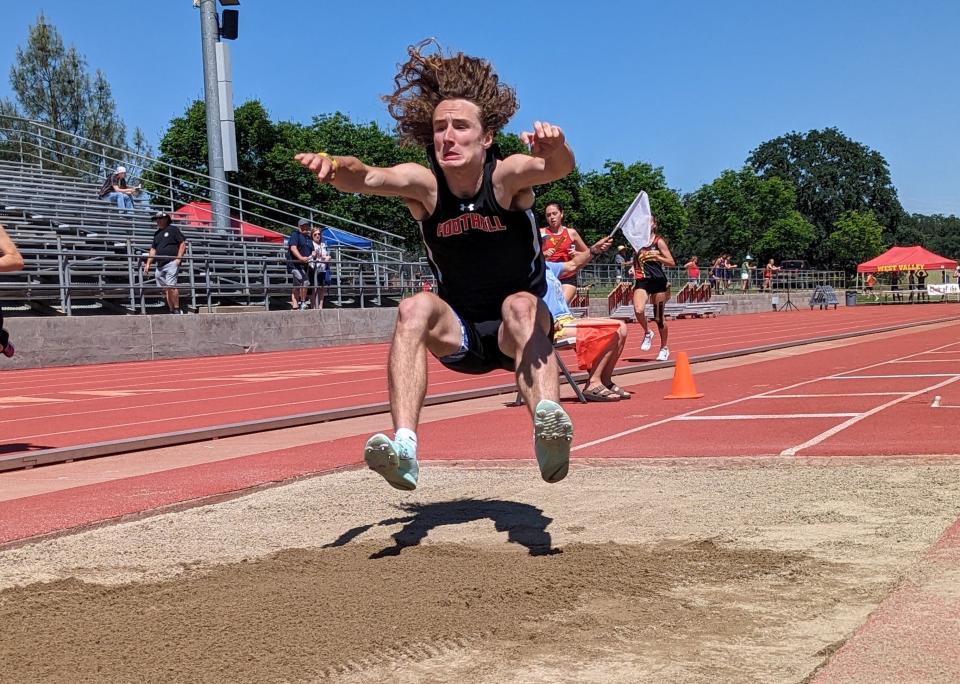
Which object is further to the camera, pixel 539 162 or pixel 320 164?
pixel 539 162

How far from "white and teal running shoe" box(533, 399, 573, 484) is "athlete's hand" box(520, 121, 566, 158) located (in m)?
0.99

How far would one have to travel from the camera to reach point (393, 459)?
423 centimetres

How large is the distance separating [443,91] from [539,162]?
2.40 ft

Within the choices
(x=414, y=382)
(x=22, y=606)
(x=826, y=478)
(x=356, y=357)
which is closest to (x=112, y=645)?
(x=22, y=606)

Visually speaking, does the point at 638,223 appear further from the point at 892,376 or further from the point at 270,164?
the point at 270,164

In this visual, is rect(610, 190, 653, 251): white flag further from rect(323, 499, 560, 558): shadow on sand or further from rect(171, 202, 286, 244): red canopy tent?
rect(171, 202, 286, 244): red canopy tent

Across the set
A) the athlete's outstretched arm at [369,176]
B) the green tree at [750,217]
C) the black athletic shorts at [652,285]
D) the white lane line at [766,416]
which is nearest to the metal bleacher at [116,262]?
the black athletic shorts at [652,285]

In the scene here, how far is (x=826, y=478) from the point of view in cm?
555

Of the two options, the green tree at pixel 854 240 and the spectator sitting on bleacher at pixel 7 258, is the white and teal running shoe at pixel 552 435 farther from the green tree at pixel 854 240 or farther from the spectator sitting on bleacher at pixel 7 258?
the green tree at pixel 854 240

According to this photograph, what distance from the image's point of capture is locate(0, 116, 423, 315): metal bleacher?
770 inches

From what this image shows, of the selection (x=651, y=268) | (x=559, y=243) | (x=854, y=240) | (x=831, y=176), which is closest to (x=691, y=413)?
(x=559, y=243)

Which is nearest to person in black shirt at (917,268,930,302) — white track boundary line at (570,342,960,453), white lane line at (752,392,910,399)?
white track boundary line at (570,342,960,453)

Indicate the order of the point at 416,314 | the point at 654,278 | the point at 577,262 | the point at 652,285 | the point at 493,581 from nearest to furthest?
1. the point at 493,581
2. the point at 416,314
3. the point at 577,262
4. the point at 654,278
5. the point at 652,285

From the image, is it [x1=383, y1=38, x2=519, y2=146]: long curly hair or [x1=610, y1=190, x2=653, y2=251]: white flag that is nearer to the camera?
[x1=383, y1=38, x2=519, y2=146]: long curly hair
